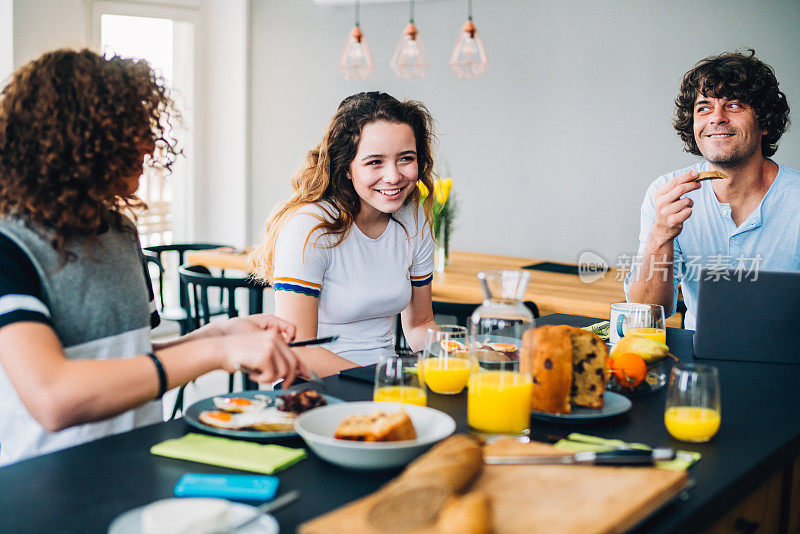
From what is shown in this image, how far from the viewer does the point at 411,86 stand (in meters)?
4.95

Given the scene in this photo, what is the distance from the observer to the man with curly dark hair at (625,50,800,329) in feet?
8.08

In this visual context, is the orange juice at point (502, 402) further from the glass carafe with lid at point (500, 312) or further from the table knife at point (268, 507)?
the table knife at point (268, 507)

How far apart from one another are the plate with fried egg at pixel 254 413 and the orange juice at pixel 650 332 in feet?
2.63

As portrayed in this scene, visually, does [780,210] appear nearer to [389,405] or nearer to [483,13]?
[389,405]

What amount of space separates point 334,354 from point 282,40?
149 inches

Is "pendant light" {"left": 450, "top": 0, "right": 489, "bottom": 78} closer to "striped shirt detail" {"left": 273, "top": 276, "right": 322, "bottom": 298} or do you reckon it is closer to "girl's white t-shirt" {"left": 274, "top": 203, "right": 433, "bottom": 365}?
"girl's white t-shirt" {"left": 274, "top": 203, "right": 433, "bottom": 365}

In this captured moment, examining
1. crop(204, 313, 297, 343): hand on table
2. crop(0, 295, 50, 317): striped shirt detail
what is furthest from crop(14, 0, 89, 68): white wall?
crop(0, 295, 50, 317): striped shirt detail

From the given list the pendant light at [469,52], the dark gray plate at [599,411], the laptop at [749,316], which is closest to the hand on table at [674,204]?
the laptop at [749,316]

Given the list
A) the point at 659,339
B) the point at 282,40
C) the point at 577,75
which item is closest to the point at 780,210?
the point at 659,339

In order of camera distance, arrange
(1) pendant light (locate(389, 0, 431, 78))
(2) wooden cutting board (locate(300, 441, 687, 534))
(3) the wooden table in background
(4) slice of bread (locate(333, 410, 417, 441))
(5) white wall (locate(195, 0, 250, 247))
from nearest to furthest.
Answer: (2) wooden cutting board (locate(300, 441, 687, 534)) < (4) slice of bread (locate(333, 410, 417, 441)) < (3) the wooden table in background < (1) pendant light (locate(389, 0, 431, 78)) < (5) white wall (locate(195, 0, 250, 247))

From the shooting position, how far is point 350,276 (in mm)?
2225

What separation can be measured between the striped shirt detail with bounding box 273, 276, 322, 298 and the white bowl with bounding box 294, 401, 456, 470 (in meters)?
0.90

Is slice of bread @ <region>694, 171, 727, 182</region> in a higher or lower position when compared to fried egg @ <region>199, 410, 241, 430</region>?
higher

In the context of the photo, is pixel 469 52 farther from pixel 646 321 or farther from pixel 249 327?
pixel 249 327
